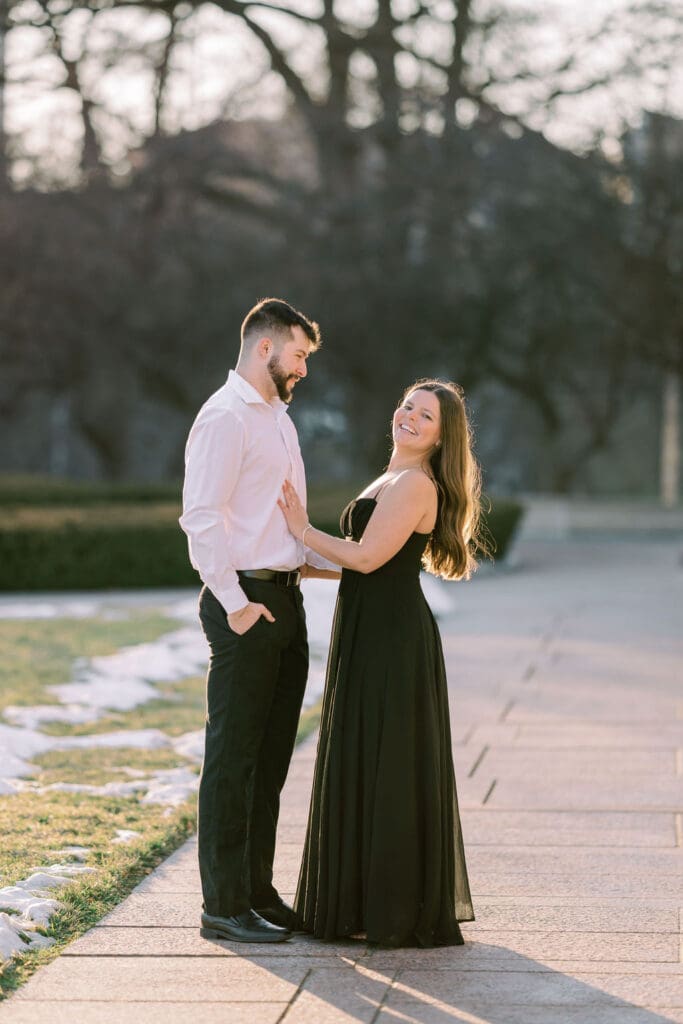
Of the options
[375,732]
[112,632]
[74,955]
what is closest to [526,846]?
[375,732]

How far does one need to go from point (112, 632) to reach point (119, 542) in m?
4.58

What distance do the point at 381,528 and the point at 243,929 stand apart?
4.06 feet

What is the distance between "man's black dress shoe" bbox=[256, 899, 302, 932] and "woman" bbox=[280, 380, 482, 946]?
38 millimetres

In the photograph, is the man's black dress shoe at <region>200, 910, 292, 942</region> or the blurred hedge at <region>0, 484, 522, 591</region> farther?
the blurred hedge at <region>0, 484, 522, 591</region>

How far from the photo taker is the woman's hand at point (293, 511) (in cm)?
457

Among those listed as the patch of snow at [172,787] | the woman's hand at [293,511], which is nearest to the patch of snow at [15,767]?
the patch of snow at [172,787]

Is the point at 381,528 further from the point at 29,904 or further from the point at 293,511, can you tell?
the point at 29,904

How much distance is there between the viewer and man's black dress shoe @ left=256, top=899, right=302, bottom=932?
4594mm

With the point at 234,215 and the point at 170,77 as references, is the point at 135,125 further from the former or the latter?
the point at 234,215

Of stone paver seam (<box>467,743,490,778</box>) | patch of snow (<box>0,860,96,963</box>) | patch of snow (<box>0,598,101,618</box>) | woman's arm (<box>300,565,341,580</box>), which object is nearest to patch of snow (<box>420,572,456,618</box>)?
patch of snow (<box>0,598,101,618</box>)

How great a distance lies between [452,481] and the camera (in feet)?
15.2

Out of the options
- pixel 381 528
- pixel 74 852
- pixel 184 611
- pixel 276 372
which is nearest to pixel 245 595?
pixel 381 528

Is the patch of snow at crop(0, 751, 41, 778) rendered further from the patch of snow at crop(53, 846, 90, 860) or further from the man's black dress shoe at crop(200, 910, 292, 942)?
the man's black dress shoe at crop(200, 910, 292, 942)

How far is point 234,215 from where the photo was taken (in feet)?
101
